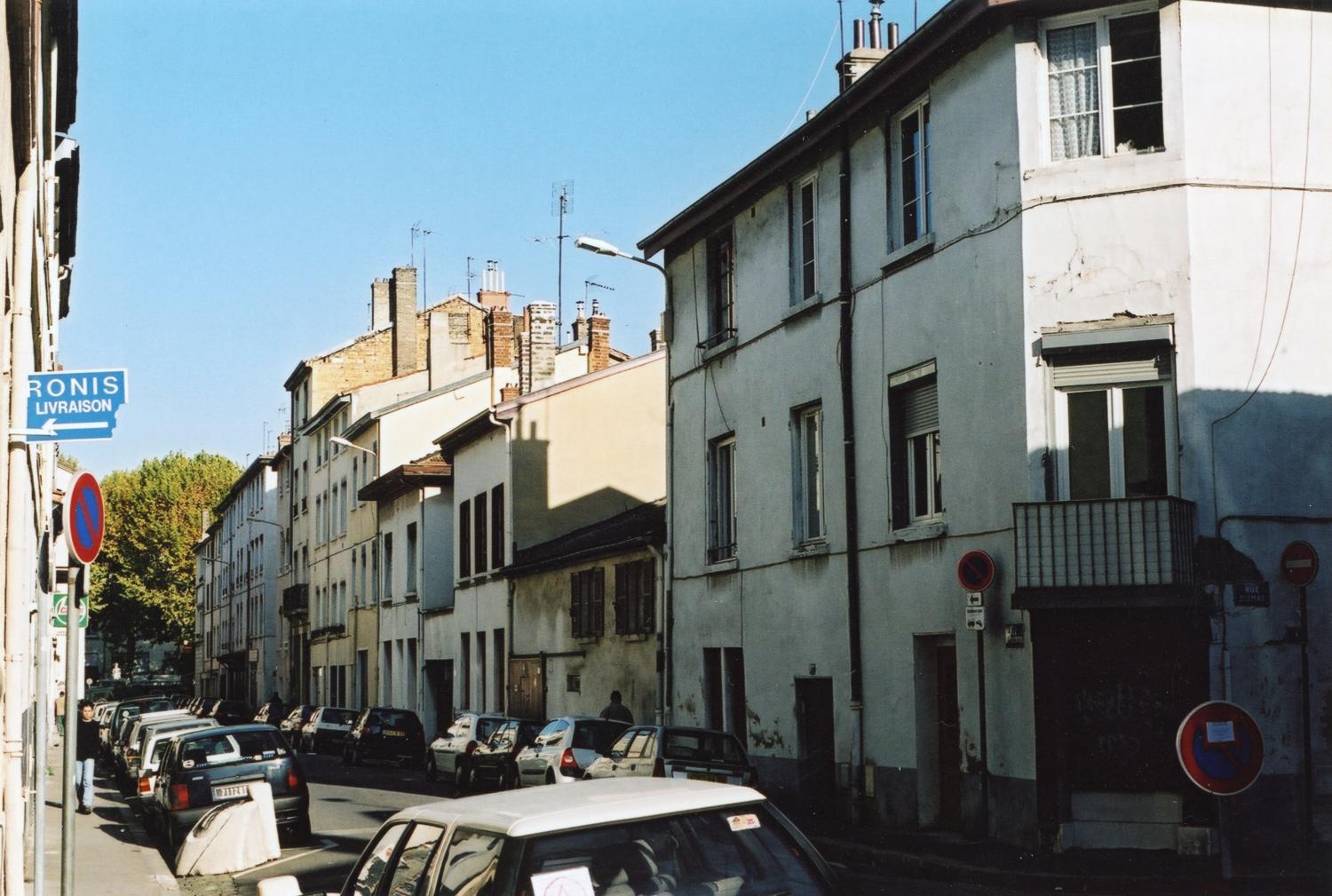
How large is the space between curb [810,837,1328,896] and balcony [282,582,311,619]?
5302 centimetres

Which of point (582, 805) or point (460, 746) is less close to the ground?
point (582, 805)

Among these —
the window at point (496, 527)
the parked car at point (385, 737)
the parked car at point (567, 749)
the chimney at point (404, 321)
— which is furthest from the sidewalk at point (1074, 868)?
the chimney at point (404, 321)

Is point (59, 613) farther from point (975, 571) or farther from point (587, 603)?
point (587, 603)

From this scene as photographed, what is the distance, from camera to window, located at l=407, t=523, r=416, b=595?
159ft

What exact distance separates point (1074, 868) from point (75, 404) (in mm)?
9980

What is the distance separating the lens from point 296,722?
48.6 metres

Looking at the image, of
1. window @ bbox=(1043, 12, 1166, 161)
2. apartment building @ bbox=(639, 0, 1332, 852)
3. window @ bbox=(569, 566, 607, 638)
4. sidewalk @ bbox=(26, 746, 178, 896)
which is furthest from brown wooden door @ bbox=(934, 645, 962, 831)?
window @ bbox=(569, 566, 607, 638)

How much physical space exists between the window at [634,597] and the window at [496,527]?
28.8 feet

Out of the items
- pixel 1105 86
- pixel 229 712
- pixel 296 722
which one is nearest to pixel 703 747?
pixel 1105 86

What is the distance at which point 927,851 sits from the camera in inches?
645

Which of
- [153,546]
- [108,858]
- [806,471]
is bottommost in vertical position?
[108,858]

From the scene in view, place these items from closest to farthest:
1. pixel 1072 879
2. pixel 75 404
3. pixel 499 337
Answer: pixel 75 404 < pixel 1072 879 < pixel 499 337

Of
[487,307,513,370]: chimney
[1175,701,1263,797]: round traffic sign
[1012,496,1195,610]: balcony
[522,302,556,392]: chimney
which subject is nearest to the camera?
[1175,701,1263,797]: round traffic sign

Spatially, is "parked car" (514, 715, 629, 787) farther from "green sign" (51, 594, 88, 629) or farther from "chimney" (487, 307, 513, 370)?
"chimney" (487, 307, 513, 370)
